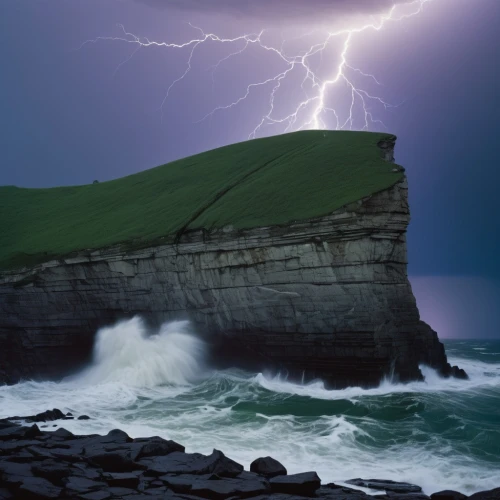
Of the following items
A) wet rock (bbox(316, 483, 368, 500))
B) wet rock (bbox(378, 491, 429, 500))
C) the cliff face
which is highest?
the cliff face

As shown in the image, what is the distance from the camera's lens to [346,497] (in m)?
14.4

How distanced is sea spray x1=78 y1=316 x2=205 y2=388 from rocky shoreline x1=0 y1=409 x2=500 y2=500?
15542 millimetres

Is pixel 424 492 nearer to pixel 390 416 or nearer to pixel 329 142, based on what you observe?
pixel 390 416

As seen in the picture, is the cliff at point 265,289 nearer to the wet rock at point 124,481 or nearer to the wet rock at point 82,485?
the wet rock at point 124,481

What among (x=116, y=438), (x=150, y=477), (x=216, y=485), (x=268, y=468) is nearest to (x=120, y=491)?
(x=150, y=477)

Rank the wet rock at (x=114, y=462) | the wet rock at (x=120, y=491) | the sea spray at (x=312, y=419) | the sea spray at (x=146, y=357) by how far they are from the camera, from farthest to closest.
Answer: the sea spray at (x=146, y=357) → the sea spray at (x=312, y=419) → the wet rock at (x=114, y=462) → the wet rock at (x=120, y=491)

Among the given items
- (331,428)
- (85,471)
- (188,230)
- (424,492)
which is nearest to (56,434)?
(85,471)

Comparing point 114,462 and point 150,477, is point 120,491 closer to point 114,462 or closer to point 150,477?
point 150,477

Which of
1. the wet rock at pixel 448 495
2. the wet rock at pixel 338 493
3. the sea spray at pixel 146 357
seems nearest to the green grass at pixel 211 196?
the sea spray at pixel 146 357

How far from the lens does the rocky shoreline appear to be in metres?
14.2

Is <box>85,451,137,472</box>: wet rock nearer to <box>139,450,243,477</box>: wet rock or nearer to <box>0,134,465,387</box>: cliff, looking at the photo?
<box>139,450,243,477</box>: wet rock

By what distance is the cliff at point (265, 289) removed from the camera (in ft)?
99.8

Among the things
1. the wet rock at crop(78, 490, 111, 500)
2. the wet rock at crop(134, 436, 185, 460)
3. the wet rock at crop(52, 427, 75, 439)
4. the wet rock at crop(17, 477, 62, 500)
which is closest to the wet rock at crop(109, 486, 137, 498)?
the wet rock at crop(78, 490, 111, 500)

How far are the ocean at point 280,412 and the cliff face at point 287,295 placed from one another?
44.0 inches
